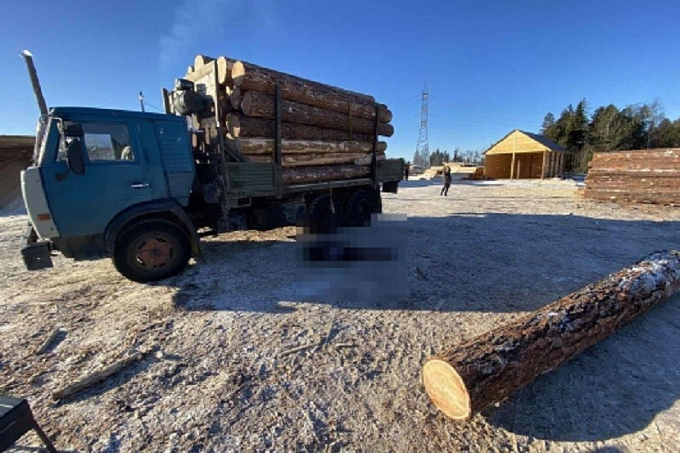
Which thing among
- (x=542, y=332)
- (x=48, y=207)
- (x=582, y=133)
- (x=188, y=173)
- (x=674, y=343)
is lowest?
(x=674, y=343)

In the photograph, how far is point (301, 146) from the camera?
6.68 meters

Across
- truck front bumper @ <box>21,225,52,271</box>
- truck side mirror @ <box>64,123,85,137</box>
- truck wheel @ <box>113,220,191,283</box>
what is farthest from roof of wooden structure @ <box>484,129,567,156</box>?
truck front bumper @ <box>21,225,52,271</box>

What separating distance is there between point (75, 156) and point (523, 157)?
3430 centimetres

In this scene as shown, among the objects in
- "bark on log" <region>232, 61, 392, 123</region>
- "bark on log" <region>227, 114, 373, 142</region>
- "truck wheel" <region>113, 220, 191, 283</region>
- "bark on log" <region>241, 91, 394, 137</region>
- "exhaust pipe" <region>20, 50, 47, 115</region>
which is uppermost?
"exhaust pipe" <region>20, 50, 47, 115</region>

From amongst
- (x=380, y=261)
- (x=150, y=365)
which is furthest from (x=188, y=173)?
(x=380, y=261)

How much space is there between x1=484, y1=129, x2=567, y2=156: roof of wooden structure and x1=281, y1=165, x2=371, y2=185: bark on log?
25.3m

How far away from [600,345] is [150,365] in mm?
4614

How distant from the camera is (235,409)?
2434 millimetres

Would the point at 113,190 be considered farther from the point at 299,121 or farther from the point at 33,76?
the point at 33,76

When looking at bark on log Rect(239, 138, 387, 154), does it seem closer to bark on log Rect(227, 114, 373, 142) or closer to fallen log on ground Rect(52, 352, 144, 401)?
bark on log Rect(227, 114, 373, 142)

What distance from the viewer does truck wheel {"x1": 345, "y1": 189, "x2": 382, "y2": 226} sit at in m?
8.39

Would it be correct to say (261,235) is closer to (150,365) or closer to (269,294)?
(269,294)

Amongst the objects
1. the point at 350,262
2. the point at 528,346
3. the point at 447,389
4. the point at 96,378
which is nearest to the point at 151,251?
the point at 96,378

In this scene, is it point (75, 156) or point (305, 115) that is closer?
point (75, 156)
